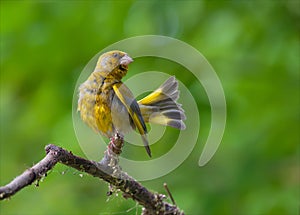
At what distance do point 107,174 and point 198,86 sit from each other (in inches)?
65.0

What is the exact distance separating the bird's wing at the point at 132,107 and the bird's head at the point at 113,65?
7 centimetres

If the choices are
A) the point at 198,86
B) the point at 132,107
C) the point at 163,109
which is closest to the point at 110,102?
the point at 132,107

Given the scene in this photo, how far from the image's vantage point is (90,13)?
3.47m

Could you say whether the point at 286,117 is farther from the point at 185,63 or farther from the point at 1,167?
the point at 1,167

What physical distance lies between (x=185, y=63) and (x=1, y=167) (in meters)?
1.53

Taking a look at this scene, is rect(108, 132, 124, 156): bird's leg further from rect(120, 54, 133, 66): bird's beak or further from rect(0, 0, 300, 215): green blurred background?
rect(0, 0, 300, 215): green blurred background

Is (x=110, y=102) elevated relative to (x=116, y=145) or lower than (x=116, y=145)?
elevated

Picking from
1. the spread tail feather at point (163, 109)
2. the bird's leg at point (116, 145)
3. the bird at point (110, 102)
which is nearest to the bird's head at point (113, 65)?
the bird at point (110, 102)

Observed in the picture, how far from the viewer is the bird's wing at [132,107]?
7.14 feet

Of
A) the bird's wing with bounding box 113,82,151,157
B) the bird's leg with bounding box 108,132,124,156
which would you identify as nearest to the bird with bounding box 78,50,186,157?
the bird's wing with bounding box 113,82,151,157

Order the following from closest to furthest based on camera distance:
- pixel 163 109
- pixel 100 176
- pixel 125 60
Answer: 1. pixel 100 176
2. pixel 125 60
3. pixel 163 109

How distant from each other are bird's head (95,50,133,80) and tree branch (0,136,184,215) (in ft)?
1.32

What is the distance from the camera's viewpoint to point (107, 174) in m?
1.75

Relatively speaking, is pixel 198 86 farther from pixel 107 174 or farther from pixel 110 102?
pixel 107 174
